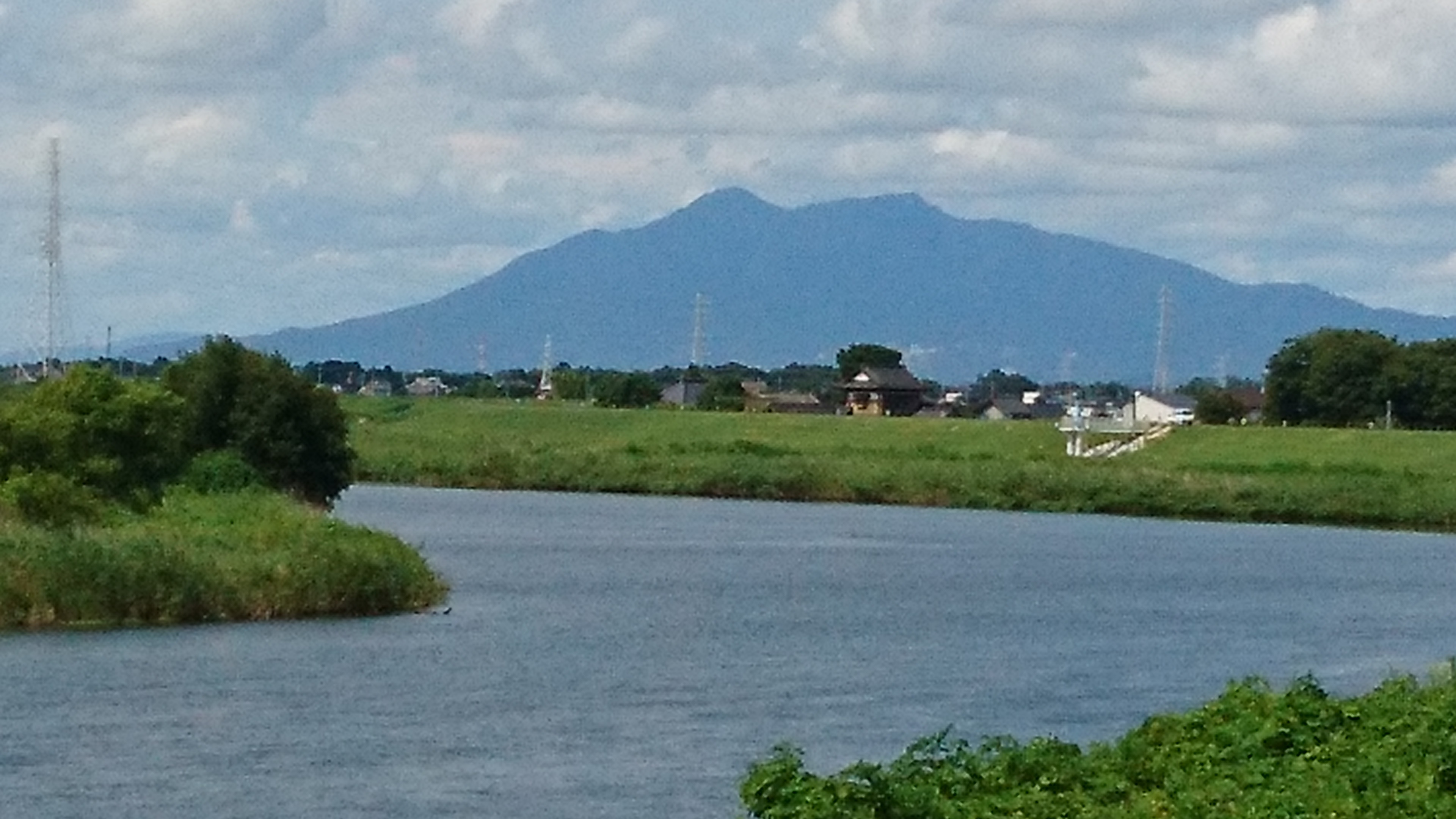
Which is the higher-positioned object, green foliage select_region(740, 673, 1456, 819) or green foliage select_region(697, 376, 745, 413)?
green foliage select_region(697, 376, 745, 413)

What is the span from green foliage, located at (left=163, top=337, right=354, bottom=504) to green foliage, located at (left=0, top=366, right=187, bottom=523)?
1200 centimetres

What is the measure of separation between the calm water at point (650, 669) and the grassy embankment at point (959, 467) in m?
25.9

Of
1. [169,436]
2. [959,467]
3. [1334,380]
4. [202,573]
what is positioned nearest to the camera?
[202,573]

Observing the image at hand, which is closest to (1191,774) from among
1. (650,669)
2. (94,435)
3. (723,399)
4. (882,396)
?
(650,669)

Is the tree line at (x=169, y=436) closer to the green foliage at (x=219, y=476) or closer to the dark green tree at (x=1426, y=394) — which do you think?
the green foliage at (x=219, y=476)

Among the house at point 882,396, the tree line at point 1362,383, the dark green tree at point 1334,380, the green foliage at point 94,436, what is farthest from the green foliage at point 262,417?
the house at point 882,396

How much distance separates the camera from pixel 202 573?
50.9 meters

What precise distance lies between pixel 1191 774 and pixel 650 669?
23879 mm

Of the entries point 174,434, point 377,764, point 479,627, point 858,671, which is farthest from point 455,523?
point 377,764

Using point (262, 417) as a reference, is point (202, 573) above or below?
below

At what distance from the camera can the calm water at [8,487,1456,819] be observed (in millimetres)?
35125

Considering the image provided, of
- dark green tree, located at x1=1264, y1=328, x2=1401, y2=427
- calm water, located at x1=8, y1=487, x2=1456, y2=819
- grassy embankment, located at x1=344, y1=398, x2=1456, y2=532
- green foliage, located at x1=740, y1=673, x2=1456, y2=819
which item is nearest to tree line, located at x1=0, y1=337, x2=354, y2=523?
calm water, located at x1=8, y1=487, x2=1456, y2=819

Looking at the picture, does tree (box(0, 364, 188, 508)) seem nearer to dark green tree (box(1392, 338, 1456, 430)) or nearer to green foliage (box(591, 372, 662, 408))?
dark green tree (box(1392, 338, 1456, 430))

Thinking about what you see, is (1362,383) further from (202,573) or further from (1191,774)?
(1191,774)
